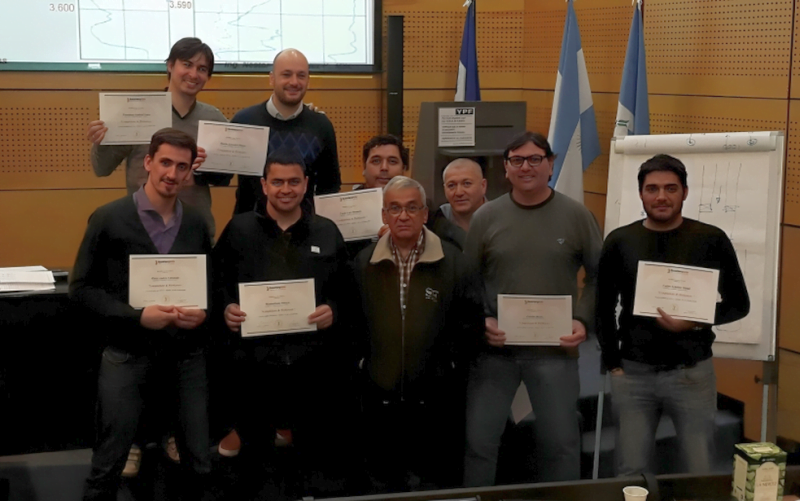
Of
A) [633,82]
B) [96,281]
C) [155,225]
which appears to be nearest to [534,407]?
[155,225]

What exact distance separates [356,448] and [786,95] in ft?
9.42

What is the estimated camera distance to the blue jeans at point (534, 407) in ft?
11.1

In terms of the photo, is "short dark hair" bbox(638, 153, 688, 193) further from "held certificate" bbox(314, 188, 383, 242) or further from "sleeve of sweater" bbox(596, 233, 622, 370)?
"held certificate" bbox(314, 188, 383, 242)

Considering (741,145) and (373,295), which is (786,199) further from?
(373,295)

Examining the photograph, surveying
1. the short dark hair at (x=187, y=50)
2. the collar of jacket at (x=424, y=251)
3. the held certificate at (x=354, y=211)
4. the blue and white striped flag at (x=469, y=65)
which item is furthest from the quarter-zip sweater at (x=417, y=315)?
the blue and white striped flag at (x=469, y=65)

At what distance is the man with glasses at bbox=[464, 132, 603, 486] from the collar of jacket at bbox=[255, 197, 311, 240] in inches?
27.3

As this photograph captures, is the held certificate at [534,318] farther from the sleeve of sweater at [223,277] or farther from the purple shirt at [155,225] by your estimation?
the purple shirt at [155,225]

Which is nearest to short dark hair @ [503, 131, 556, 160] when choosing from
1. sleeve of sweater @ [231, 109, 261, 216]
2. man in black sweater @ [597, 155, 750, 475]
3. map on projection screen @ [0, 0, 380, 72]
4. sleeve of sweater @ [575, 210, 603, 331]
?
sleeve of sweater @ [575, 210, 603, 331]

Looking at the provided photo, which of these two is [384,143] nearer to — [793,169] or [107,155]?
[107,155]

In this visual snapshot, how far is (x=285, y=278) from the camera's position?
129 inches

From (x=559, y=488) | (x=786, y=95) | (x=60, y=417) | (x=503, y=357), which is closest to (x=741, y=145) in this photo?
(x=786, y=95)

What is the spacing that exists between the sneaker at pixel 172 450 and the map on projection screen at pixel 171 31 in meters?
2.60

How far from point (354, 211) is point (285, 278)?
0.61 metres

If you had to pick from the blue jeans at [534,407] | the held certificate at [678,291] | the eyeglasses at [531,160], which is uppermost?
the eyeglasses at [531,160]
